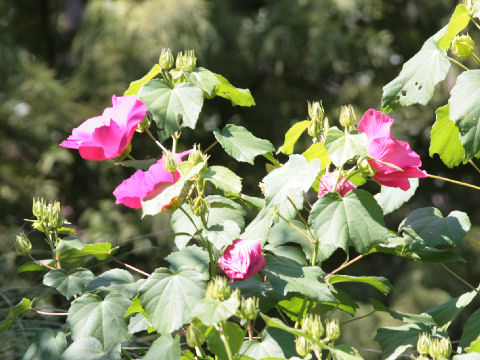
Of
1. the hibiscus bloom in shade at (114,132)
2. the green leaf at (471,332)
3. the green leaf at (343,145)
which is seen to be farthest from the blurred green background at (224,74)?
the green leaf at (343,145)

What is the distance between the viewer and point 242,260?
56cm

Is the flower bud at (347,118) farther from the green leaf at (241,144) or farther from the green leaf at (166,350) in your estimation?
the green leaf at (166,350)

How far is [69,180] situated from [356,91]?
1.76m

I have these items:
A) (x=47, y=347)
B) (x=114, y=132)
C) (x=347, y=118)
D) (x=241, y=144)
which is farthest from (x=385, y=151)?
(x=47, y=347)

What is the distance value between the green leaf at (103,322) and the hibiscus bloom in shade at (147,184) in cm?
10

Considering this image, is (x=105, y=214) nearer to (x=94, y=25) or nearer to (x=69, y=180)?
(x=69, y=180)

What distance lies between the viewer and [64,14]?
4.61 m

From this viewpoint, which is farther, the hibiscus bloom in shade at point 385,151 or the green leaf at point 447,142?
the green leaf at point 447,142

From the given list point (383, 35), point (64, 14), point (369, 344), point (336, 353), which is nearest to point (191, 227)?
point (336, 353)

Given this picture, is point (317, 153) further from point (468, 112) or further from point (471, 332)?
point (471, 332)

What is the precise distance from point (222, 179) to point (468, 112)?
25 centimetres

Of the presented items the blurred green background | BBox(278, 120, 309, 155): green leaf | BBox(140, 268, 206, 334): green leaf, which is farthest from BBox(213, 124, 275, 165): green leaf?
the blurred green background

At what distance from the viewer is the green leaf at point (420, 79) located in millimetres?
678

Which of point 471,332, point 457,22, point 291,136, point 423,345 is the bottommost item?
point 471,332
